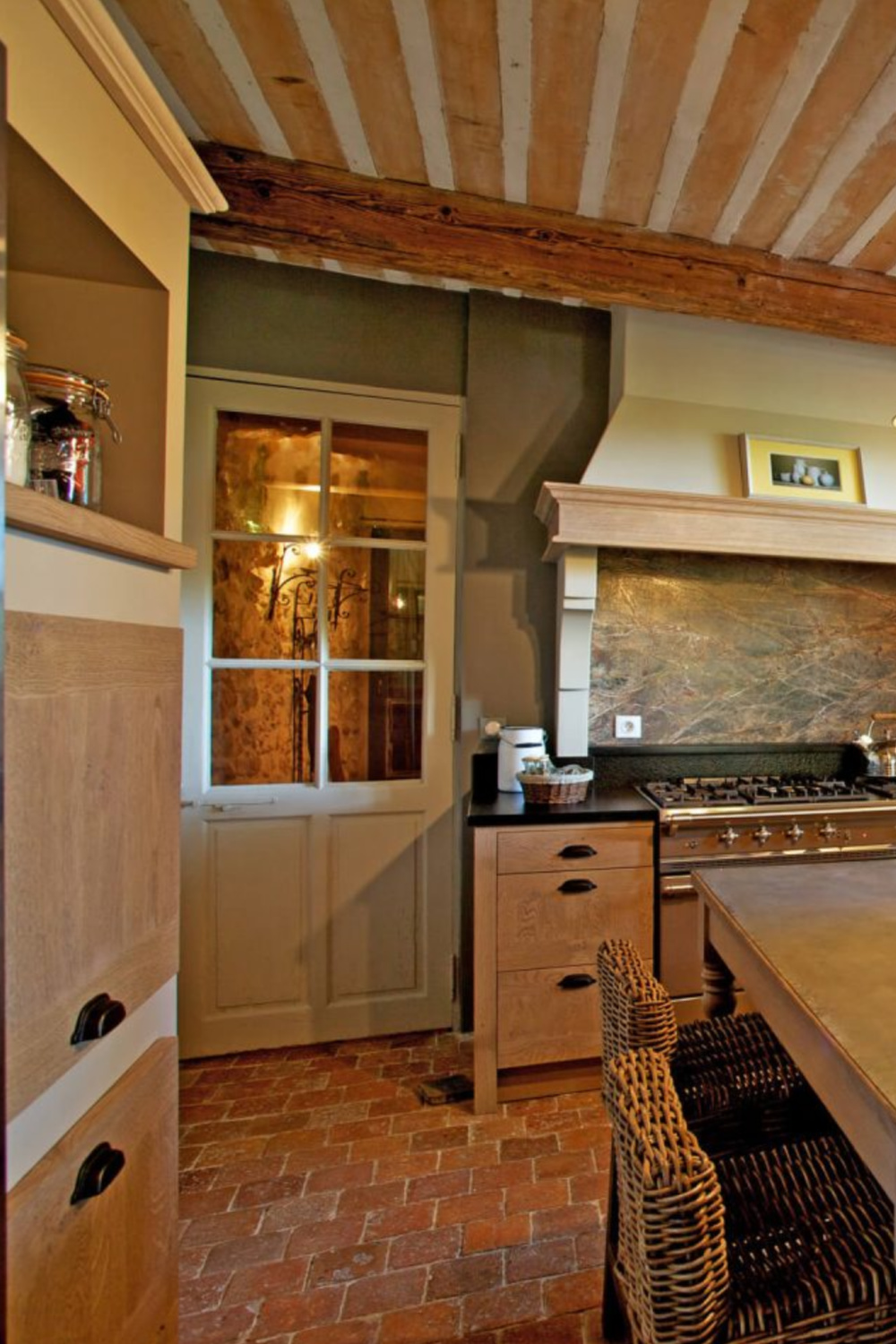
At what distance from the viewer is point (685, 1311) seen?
2.31ft

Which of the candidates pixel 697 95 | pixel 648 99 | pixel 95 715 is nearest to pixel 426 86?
pixel 648 99

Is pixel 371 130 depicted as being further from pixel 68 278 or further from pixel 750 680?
pixel 750 680

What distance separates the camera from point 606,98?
143 centimetres

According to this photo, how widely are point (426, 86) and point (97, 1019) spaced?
209 centimetres

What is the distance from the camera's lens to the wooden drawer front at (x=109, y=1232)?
2.52ft

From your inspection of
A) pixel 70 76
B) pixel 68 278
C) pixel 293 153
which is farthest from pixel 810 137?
pixel 68 278

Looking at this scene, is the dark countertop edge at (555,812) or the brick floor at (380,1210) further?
the dark countertop edge at (555,812)

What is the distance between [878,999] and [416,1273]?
130cm

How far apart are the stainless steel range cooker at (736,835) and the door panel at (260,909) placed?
1.38 metres

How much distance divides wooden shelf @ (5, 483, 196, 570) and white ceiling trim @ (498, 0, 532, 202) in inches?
53.0

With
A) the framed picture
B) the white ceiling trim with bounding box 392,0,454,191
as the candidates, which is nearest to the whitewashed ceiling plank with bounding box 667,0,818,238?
the white ceiling trim with bounding box 392,0,454,191

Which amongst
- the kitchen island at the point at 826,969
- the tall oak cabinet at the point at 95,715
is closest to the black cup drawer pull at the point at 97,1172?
the tall oak cabinet at the point at 95,715

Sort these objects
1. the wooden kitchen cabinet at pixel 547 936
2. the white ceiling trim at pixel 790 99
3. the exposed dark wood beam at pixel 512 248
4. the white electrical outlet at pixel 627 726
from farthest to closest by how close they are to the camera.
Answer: the white electrical outlet at pixel 627 726 → the wooden kitchen cabinet at pixel 547 936 → the exposed dark wood beam at pixel 512 248 → the white ceiling trim at pixel 790 99

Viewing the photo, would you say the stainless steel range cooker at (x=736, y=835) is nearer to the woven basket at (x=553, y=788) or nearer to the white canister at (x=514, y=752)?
the woven basket at (x=553, y=788)
